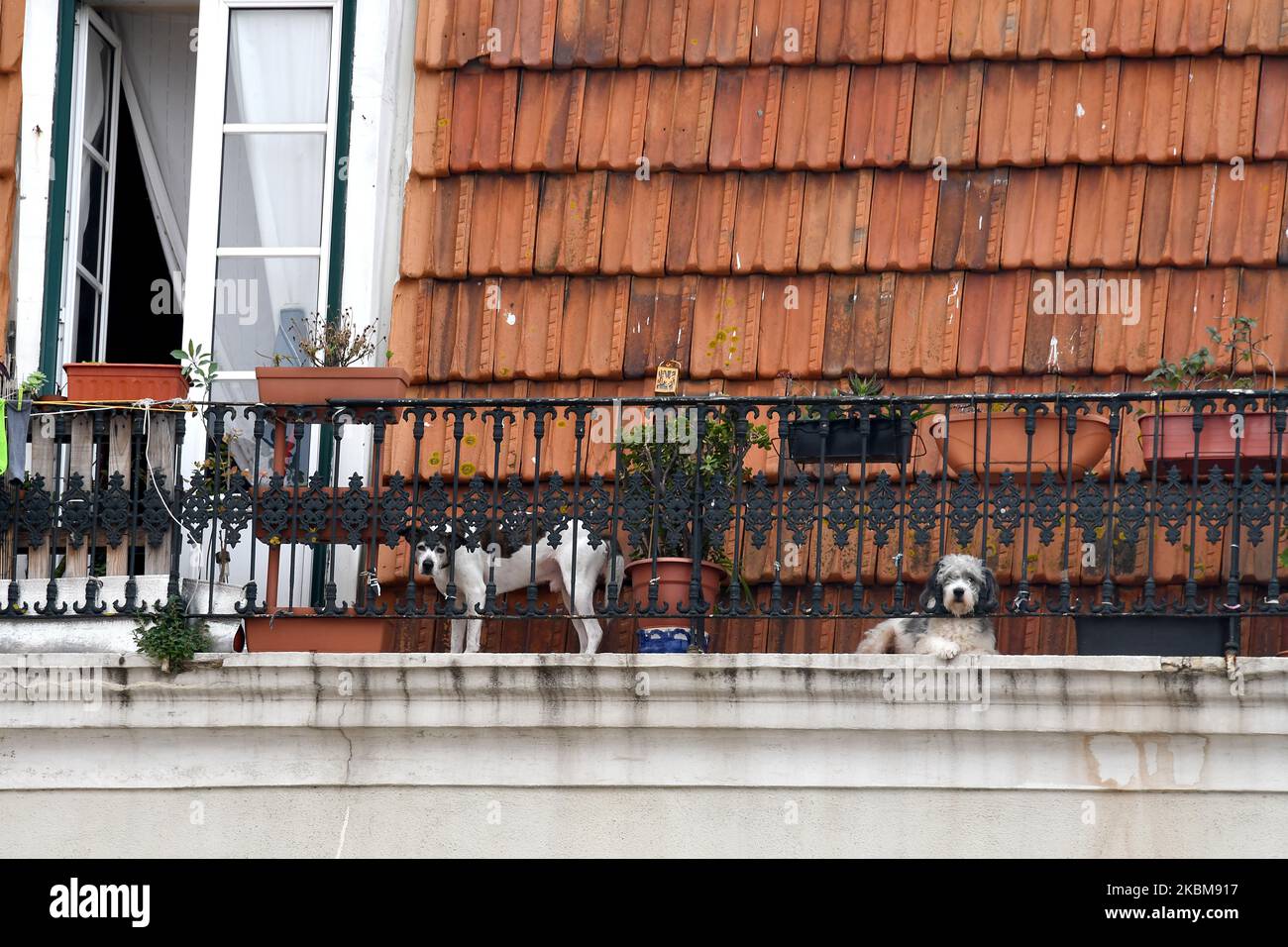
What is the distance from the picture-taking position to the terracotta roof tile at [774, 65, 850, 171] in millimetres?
10055

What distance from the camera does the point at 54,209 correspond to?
10477 millimetres

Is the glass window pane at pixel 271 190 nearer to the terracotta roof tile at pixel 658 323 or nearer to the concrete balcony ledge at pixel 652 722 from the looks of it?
the terracotta roof tile at pixel 658 323

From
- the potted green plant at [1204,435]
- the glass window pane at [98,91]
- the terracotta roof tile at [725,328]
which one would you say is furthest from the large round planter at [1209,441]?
the glass window pane at [98,91]

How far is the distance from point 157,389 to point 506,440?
1.61m

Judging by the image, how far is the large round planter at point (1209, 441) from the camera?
870 cm

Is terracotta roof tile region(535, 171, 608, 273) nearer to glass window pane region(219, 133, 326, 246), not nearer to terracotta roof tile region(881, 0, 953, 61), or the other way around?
glass window pane region(219, 133, 326, 246)

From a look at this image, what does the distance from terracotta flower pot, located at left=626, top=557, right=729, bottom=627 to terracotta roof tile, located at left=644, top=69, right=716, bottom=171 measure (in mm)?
2076

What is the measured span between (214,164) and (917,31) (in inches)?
128

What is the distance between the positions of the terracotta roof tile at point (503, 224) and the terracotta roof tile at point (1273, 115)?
3199 millimetres

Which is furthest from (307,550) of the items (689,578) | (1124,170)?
(1124,170)

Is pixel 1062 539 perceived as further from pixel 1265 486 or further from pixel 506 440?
pixel 506 440

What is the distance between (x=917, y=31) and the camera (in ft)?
33.1

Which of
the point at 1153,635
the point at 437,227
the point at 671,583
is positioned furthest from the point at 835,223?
the point at 1153,635

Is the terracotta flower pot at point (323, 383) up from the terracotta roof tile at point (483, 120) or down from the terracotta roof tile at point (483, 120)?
down
